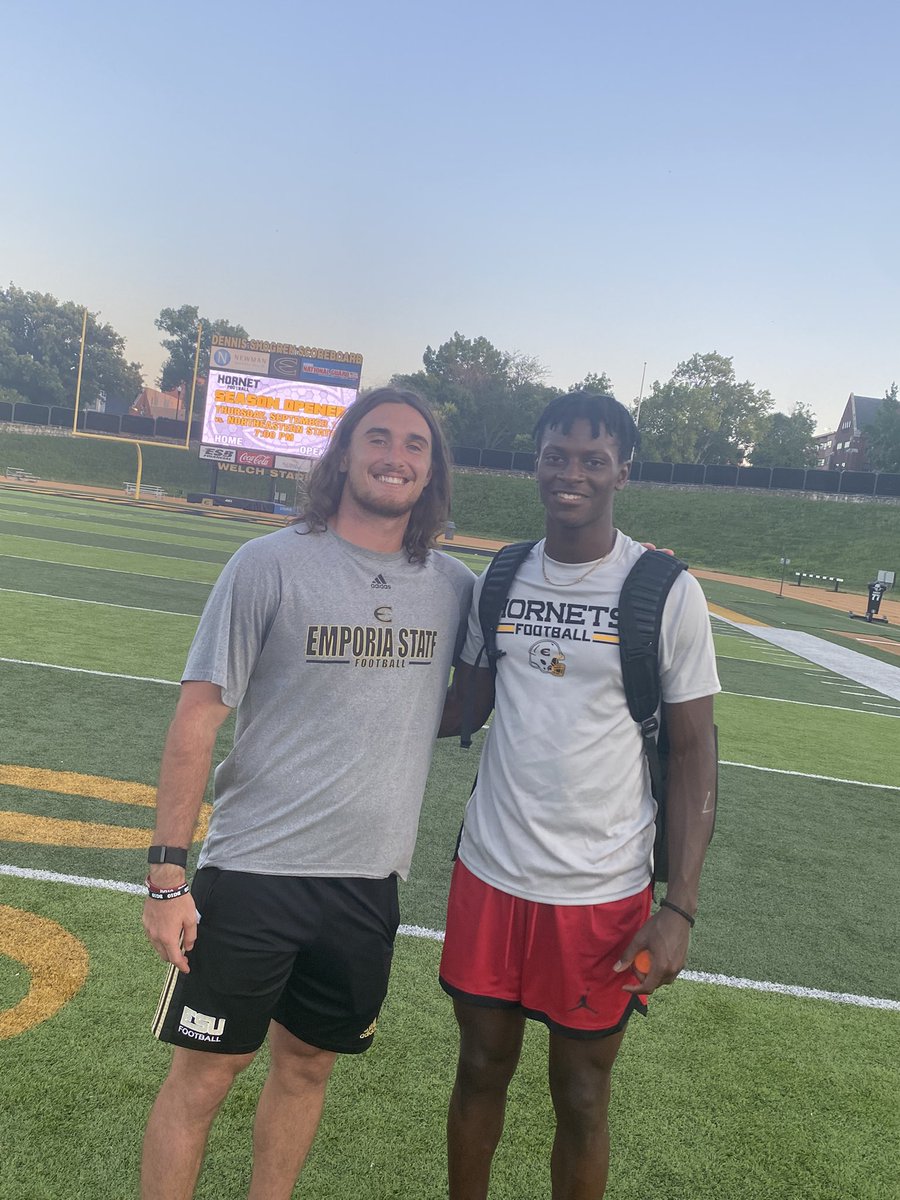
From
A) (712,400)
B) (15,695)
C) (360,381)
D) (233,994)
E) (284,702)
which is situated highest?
(712,400)

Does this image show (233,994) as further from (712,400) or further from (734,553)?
(712,400)

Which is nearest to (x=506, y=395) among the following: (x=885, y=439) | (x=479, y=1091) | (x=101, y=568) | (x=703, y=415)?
(x=703, y=415)

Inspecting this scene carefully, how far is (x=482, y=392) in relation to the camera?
78312 mm

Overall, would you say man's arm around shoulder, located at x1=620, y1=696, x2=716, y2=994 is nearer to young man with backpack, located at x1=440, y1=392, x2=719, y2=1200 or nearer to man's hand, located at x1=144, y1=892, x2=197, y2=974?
young man with backpack, located at x1=440, y1=392, x2=719, y2=1200

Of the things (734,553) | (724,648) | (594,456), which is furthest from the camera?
(734,553)

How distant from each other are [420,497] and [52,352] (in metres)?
76.3

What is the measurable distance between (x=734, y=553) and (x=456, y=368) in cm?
4703

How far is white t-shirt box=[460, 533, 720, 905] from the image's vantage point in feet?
7.21

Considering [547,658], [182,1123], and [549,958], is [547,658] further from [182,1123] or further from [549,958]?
[182,1123]

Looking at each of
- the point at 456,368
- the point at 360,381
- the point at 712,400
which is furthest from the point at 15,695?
the point at 456,368

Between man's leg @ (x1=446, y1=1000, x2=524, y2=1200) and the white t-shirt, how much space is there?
35cm

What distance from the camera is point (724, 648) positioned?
49.0 ft

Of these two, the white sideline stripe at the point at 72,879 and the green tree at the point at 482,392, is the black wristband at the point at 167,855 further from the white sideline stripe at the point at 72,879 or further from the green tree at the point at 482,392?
the green tree at the point at 482,392

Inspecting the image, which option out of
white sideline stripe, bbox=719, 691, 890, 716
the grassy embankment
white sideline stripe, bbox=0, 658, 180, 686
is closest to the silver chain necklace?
white sideline stripe, bbox=0, 658, 180, 686
